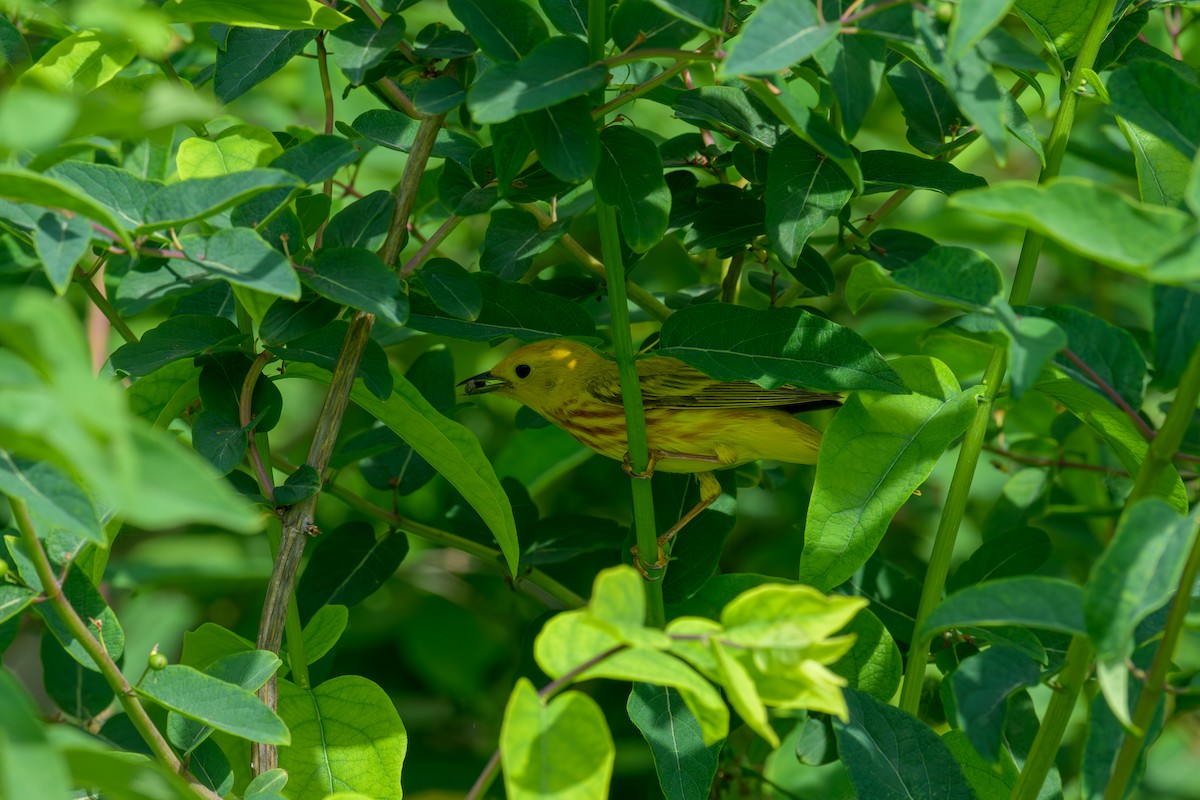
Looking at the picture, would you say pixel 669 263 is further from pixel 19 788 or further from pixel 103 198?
pixel 19 788

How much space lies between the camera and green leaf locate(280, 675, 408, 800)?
1.42 meters

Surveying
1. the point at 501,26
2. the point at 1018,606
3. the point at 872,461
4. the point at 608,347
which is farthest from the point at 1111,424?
the point at 501,26

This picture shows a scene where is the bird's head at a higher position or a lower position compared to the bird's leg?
lower

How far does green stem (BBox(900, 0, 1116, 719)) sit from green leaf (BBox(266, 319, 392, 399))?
75 cm

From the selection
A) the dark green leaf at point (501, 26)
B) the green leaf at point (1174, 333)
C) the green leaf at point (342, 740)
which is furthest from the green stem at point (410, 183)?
the green leaf at point (1174, 333)

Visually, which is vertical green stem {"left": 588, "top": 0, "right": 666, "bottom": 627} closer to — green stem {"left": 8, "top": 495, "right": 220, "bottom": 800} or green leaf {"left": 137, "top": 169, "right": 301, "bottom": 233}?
green leaf {"left": 137, "top": 169, "right": 301, "bottom": 233}

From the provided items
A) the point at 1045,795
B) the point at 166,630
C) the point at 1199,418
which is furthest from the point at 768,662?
the point at 166,630

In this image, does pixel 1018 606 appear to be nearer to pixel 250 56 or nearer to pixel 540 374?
pixel 250 56

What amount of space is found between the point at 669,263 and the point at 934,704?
139 centimetres

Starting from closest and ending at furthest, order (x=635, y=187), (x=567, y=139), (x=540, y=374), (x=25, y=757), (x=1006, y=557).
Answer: (x=25, y=757)
(x=567, y=139)
(x=635, y=187)
(x=1006, y=557)
(x=540, y=374)

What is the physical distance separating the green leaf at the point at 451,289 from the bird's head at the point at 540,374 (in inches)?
36.8

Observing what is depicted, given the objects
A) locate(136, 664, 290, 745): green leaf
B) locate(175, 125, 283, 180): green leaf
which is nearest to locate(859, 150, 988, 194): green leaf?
locate(175, 125, 283, 180): green leaf

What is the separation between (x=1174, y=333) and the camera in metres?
1.07

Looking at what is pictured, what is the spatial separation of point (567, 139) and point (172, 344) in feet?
1.89
